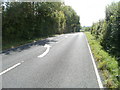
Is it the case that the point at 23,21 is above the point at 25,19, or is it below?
below

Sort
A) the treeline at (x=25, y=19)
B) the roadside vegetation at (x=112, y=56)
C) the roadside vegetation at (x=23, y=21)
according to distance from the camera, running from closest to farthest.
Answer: the roadside vegetation at (x=112, y=56)
the roadside vegetation at (x=23, y=21)
the treeline at (x=25, y=19)

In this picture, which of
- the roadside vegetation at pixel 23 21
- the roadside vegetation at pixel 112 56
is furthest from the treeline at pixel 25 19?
the roadside vegetation at pixel 112 56

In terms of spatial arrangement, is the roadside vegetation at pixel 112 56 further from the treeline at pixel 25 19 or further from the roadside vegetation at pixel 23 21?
the treeline at pixel 25 19

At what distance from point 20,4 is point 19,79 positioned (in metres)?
19.8

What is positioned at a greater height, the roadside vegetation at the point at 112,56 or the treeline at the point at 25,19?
the treeline at the point at 25,19

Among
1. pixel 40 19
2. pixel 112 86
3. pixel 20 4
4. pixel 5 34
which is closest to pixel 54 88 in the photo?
pixel 112 86

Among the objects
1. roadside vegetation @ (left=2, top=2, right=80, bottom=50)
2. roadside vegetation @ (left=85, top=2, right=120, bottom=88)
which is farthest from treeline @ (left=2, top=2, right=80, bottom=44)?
roadside vegetation @ (left=85, top=2, right=120, bottom=88)

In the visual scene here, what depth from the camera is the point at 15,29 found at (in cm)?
2105

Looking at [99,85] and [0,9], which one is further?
[0,9]

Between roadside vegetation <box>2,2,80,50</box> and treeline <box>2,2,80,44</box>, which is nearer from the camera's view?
roadside vegetation <box>2,2,80,50</box>

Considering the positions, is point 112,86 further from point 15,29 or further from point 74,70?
point 15,29

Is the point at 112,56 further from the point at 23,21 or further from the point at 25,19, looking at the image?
the point at 25,19

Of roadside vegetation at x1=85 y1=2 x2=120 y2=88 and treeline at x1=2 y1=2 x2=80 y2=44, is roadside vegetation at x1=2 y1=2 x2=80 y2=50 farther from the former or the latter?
roadside vegetation at x1=85 y1=2 x2=120 y2=88

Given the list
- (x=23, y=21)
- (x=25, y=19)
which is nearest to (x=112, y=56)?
(x=23, y=21)
